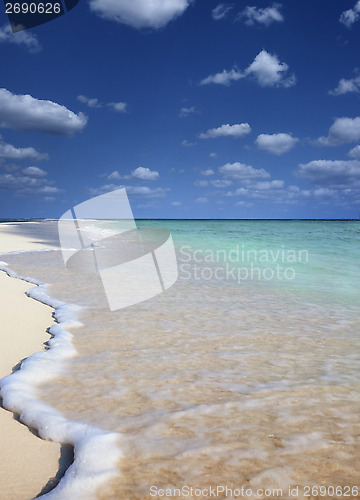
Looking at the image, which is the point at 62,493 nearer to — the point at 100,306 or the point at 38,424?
the point at 38,424

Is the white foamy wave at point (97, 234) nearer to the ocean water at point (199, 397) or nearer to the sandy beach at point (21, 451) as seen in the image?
the ocean water at point (199, 397)

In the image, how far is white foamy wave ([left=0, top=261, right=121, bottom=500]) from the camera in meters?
1.89

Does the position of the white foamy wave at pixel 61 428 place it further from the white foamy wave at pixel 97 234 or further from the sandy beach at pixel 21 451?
the white foamy wave at pixel 97 234

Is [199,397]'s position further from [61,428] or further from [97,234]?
[97,234]

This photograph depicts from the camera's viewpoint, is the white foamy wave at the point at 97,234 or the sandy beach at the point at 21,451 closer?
the sandy beach at the point at 21,451

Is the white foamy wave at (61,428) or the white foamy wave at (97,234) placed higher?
the white foamy wave at (97,234)

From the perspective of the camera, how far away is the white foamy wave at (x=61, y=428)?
74.3 inches

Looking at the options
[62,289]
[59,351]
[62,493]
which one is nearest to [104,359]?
[59,351]

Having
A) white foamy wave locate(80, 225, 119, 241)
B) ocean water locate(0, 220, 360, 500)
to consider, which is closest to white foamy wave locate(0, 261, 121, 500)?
ocean water locate(0, 220, 360, 500)

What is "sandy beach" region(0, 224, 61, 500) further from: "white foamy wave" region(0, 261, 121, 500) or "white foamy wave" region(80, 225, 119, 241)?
"white foamy wave" region(80, 225, 119, 241)

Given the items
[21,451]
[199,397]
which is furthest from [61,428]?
[199,397]

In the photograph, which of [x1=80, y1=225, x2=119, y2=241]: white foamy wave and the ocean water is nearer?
the ocean water

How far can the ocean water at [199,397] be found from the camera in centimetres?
195

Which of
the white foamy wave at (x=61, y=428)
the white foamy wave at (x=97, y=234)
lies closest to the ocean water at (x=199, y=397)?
the white foamy wave at (x=61, y=428)
